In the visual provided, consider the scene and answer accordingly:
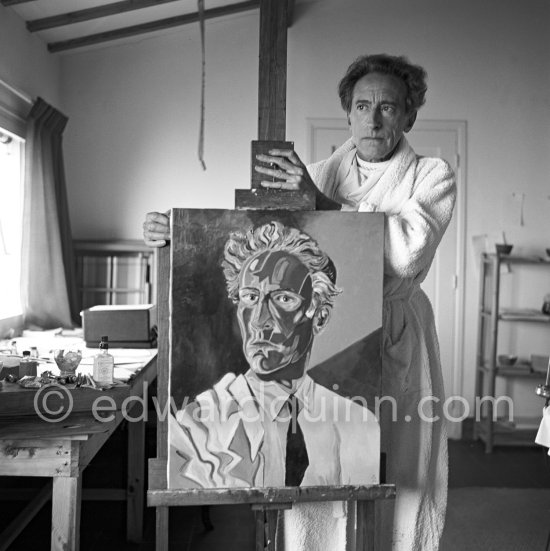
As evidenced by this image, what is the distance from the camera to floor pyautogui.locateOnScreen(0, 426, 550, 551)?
9.81 feet

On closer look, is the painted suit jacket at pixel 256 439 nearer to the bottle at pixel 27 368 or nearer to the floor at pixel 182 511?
the bottle at pixel 27 368

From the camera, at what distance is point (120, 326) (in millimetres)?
3400

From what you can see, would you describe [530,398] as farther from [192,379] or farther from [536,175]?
[192,379]

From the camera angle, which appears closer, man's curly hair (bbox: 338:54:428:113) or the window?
man's curly hair (bbox: 338:54:428:113)

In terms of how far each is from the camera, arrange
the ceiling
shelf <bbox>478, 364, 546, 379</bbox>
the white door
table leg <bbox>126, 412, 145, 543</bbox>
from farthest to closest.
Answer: the white door, shelf <bbox>478, 364, 546, 379</bbox>, the ceiling, table leg <bbox>126, 412, 145, 543</bbox>

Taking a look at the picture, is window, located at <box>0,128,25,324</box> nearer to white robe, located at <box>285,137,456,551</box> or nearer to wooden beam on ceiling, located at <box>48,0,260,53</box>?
wooden beam on ceiling, located at <box>48,0,260,53</box>

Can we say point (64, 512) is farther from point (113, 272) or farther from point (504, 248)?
point (504, 248)

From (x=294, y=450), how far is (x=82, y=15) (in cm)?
345

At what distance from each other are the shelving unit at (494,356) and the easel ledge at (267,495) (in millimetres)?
3228

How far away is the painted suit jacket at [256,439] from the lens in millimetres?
1438

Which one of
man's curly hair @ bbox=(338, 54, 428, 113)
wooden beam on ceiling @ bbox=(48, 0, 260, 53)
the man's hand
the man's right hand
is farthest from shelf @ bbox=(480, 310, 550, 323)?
the man's right hand

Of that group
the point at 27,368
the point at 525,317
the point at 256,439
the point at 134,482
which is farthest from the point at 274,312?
the point at 525,317

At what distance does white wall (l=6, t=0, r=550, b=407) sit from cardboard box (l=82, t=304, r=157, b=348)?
164 cm

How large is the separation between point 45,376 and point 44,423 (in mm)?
239
